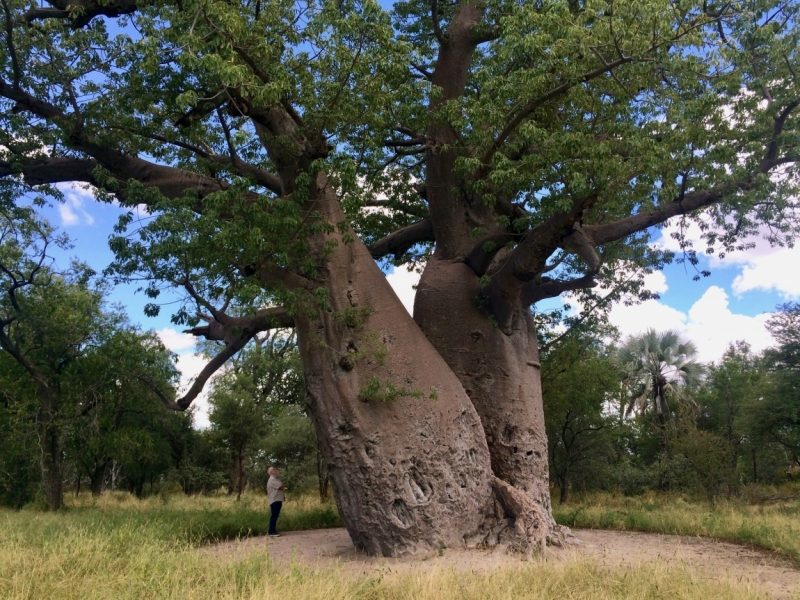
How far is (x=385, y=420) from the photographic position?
705cm

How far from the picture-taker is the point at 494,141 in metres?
7.33

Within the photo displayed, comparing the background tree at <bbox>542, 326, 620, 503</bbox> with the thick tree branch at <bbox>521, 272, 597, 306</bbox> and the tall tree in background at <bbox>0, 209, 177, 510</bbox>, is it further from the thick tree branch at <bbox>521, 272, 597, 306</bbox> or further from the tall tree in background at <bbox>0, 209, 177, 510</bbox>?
the tall tree in background at <bbox>0, 209, 177, 510</bbox>

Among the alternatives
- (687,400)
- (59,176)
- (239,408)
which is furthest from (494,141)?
(687,400)

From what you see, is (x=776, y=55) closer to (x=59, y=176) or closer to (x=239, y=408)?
(x=59, y=176)

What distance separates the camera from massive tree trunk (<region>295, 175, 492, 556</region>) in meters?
6.92

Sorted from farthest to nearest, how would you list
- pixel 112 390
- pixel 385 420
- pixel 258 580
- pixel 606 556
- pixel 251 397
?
pixel 251 397 → pixel 112 390 → pixel 385 420 → pixel 606 556 → pixel 258 580

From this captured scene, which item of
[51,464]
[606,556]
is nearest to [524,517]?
[606,556]

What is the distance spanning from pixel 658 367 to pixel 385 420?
18459 millimetres

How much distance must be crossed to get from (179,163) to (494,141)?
457 centimetres

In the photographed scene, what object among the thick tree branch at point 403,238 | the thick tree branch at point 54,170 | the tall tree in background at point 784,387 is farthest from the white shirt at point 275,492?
the tall tree in background at point 784,387

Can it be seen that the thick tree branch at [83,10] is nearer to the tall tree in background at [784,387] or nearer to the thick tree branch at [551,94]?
the thick tree branch at [551,94]

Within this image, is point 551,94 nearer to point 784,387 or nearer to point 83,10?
point 83,10

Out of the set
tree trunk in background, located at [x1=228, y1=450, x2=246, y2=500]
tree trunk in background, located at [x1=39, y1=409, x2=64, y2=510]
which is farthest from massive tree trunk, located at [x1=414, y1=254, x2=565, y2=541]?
tree trunk in background, located at [x1=228, y1=450, x2=246, y2=500]

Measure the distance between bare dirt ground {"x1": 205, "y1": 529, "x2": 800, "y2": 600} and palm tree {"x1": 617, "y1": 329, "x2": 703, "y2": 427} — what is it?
14213 mm
